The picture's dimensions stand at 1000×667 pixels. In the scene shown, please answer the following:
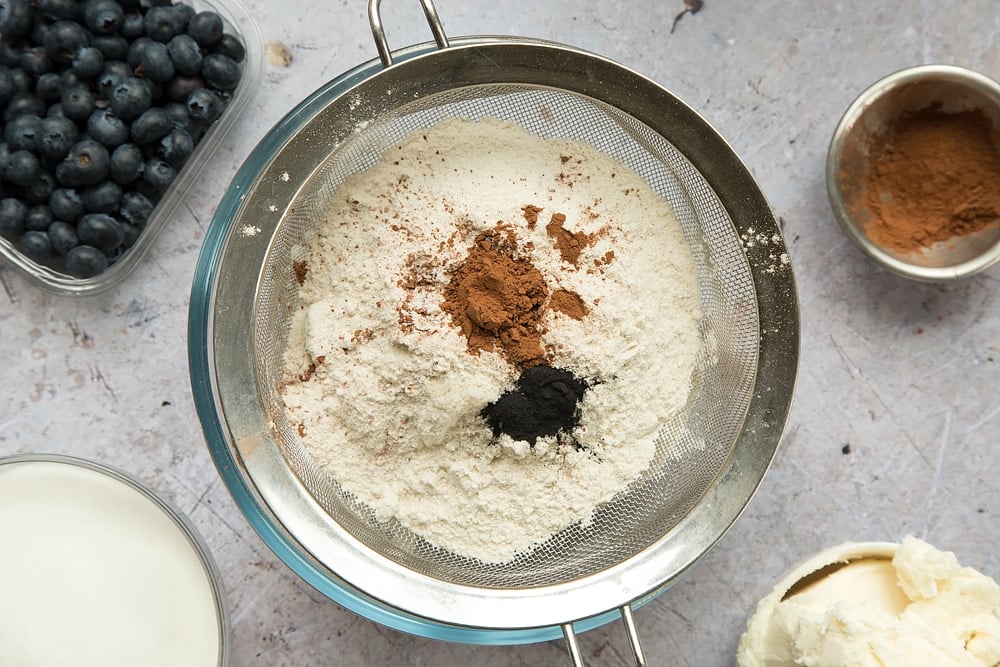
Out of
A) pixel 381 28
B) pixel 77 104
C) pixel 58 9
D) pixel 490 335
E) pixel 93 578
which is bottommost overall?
pixel 93 578

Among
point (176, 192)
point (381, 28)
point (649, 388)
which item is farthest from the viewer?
point (176, 192)

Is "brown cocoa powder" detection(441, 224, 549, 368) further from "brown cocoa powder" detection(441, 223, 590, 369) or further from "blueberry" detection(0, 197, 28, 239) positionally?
"blueberry" detection(0, 197, 28, 239)

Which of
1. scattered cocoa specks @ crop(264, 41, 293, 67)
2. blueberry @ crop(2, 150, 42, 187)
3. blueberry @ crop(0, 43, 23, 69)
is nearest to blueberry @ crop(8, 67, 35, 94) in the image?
blueberry @ crop(0, 43, 23, 69)

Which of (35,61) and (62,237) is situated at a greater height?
(35,61)

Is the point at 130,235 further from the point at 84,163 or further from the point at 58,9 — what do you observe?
the point at 58,9

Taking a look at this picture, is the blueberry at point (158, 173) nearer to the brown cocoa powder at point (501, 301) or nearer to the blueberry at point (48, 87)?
the blueberry at point (48, 87)

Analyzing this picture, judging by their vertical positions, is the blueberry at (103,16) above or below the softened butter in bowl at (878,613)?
above

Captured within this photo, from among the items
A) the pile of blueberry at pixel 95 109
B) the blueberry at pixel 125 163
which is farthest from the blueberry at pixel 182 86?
the blueberry at pixel 125 163

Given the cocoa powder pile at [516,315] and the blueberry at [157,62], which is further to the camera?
the blueberry at [157,62]

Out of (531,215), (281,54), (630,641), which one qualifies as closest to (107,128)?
(281,54)
